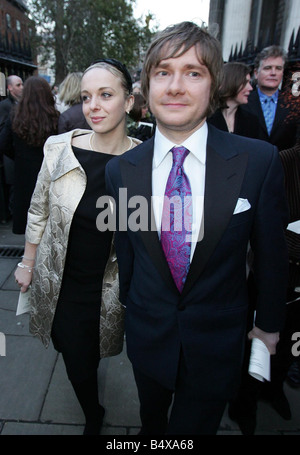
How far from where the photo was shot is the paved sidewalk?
2.17 metres

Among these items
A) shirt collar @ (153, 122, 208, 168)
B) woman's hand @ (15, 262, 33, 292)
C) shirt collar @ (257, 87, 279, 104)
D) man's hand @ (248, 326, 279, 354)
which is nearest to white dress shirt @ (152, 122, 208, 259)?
shirt collar @ (153, 122, 208, 168)

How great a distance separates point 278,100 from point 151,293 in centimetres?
306

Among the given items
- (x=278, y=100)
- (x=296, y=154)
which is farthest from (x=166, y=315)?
(x=278, y=100)

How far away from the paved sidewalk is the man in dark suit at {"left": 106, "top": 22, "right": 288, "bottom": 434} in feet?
2.58

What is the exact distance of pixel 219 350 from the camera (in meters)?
1.50

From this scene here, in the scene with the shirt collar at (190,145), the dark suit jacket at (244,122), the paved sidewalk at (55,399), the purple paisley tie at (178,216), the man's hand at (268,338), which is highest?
the dark suit jacket at (244,122)

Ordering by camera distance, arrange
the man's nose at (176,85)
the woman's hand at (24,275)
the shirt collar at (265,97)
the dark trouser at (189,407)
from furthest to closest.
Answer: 1. the shirt collar at (265,97)
2. the woman's hand at (24,275)
3. the dark trouser at (189,407)
4. the man's nose at (176,85)

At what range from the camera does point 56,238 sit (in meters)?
1.80

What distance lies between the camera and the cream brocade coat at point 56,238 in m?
1.75

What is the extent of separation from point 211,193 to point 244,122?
2.53 meters

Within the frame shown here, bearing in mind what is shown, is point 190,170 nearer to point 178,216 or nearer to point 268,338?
point 178,216

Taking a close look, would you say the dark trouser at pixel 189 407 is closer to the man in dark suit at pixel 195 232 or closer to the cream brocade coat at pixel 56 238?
the man in dark suit at pixel 195 232

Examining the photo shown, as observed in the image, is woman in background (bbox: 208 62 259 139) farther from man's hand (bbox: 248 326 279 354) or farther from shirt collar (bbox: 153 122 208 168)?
man's hand (bbox: 248 326 279 354)

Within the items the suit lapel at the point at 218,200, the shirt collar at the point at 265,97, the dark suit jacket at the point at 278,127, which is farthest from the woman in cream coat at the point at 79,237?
the shirt collar at the point at 265,97
